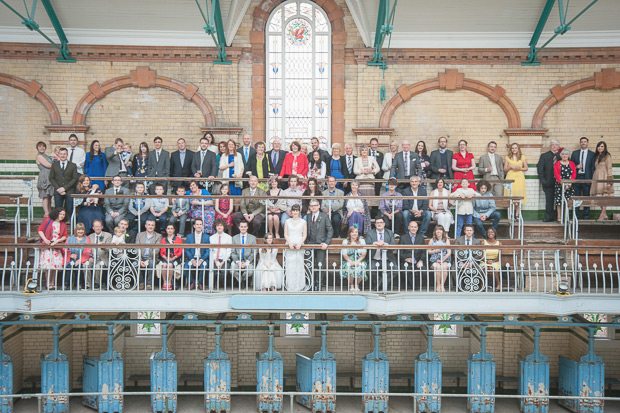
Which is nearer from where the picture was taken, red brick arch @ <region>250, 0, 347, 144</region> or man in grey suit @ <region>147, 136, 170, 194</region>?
man in grey suit @ <region>147, 136, 170, 194</region>

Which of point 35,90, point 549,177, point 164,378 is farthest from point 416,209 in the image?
point 35,90

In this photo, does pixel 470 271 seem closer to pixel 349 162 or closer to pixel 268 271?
pixel 268 271

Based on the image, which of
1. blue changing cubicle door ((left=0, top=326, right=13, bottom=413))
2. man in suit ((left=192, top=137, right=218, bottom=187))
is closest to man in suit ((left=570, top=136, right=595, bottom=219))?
man in suit ((left=192, top=137, right=218, bottom=187))

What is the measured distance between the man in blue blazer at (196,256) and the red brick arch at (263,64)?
4674 mm

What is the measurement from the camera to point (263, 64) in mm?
13891

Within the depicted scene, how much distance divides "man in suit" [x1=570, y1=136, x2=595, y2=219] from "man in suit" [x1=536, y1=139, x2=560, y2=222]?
16.9 inches

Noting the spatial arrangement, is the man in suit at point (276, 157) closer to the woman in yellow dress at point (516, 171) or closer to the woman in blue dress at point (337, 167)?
the woman in blue dress at point (337, 167)

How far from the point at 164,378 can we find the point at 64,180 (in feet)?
14.4

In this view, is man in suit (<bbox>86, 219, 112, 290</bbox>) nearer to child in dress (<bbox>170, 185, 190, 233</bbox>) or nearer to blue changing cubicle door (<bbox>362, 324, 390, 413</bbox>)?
child in dress (<bbox>170, 185, 190, 233</bbox>)

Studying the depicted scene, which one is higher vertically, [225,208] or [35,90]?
[35,90]

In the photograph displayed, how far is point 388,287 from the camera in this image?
32.5ft

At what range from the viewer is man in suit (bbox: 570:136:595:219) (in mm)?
12633

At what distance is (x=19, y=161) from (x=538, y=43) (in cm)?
1263

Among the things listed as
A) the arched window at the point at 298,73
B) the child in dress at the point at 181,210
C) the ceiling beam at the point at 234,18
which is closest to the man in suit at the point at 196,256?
the child in dress at the point at 181,210
